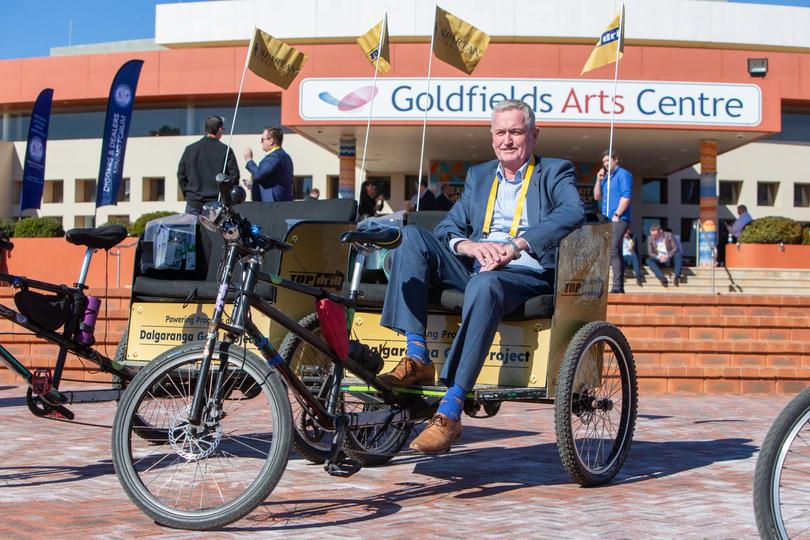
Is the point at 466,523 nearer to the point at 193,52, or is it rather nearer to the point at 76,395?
the point at 76,395

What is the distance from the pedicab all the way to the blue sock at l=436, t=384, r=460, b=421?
81 millimetres

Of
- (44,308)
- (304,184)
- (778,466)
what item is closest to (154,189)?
(304,184)

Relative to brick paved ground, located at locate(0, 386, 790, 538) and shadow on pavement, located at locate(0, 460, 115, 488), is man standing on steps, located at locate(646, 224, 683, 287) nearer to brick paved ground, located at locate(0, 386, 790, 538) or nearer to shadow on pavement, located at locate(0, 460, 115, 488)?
brick paved ground, located at locate(0, 386, 790, 538)

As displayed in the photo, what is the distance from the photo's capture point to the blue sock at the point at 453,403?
443cm

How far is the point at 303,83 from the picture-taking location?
25125 mm

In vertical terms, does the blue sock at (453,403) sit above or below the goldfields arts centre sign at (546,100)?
below

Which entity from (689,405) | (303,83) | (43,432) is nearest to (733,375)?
(689,405)

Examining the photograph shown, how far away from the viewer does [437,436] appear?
436 cm

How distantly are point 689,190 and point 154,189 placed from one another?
20746 millimetres

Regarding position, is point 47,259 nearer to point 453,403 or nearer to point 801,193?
point 453,403

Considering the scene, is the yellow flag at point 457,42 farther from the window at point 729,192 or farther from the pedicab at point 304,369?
the window at point 729,192

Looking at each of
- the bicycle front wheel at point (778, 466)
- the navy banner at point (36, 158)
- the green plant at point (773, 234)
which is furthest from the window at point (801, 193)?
the bicycle front wheel at point (778, 466)

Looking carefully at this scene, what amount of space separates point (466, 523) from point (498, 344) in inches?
43.0

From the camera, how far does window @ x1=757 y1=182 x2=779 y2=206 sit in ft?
131
